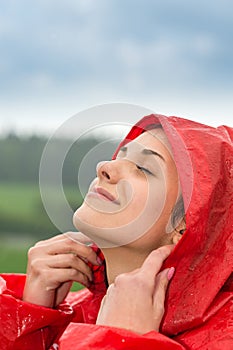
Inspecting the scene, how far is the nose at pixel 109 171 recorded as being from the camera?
1.19m

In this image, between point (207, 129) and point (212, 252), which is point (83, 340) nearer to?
point (212, 252)

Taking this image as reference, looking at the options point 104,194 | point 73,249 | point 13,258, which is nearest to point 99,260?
point 73,249

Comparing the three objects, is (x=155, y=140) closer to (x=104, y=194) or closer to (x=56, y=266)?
(x=104, y=194)

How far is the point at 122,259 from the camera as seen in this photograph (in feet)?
4.04

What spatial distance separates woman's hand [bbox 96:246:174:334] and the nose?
0.15m

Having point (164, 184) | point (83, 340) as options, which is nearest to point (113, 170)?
point (164, 184)

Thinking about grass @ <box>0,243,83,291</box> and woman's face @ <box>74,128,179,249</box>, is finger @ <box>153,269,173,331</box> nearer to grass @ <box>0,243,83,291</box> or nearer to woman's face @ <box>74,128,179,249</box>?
→ woman's face @ <box>74,128,179,249</box>

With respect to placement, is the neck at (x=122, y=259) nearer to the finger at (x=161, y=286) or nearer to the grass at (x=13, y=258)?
the finger at (x=161, y=286)

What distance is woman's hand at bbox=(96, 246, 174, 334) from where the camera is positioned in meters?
1.08

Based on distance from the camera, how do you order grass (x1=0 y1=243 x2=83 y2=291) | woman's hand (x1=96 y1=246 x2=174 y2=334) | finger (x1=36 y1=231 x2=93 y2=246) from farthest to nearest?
1. grass (x1=0 y1=243 x2=83 y2=291)
2. finger (x1=36 y1=231 x2=93 y2=246)
3. woman's hand (x1=96 y1=246 x2=174 y2=334)

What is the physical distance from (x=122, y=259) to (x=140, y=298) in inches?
5.9

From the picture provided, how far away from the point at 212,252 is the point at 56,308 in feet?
1.38

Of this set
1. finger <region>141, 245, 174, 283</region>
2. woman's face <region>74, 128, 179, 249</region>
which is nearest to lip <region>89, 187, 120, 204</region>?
woman's face <region>74, 128, 179, 249</region>

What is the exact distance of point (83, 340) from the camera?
1.06 metres
